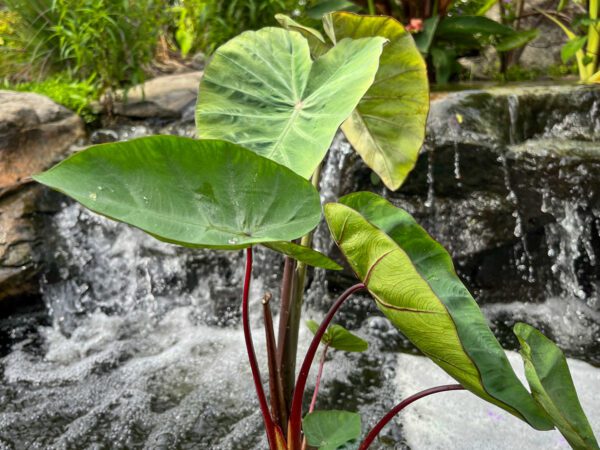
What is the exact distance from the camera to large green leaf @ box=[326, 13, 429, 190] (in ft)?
4.29

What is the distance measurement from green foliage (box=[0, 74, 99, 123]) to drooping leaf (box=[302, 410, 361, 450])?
2.89 metres

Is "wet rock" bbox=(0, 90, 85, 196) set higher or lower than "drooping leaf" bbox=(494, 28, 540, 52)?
lower

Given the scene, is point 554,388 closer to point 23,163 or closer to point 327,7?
point 23,163

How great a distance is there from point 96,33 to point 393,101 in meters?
2.51

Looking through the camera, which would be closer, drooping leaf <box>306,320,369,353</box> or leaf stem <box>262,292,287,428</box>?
leaf stem <box>262,292,287,428</box>

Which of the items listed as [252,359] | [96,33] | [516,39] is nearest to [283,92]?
[252,359]

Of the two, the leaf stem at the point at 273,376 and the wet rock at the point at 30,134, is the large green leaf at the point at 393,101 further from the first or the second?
the wet rock at the point at 30,134

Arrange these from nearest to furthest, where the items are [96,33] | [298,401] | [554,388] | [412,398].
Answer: [554,388], [412,398], [298,401], [96,33]

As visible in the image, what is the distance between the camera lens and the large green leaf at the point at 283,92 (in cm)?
95

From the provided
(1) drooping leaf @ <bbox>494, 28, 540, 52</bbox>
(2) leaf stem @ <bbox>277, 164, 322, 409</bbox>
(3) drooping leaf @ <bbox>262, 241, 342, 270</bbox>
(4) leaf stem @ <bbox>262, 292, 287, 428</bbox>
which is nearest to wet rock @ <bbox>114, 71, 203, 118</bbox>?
(1) drooping leaf @ <bbox>494, 28, 540, 52</bbox>

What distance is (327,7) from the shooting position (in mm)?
3488

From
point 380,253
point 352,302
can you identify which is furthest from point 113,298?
point 380,253

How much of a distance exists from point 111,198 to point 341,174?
6.73ft

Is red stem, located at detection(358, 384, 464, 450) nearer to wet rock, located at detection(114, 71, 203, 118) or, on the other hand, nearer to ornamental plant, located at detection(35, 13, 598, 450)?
ornamental plant, located at detection(35, 13, 598, 450)
